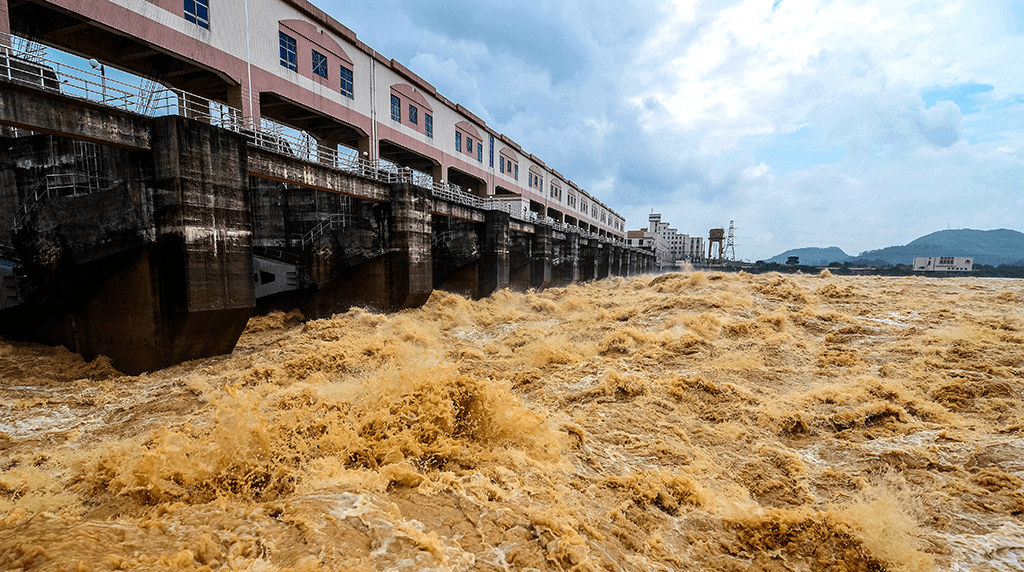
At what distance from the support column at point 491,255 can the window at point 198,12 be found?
1645 cm

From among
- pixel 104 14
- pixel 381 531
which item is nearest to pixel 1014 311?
pixel 381 531

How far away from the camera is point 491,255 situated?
89.4ft

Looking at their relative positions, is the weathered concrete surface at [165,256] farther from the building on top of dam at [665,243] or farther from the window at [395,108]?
the building on top of dam at [665,243]

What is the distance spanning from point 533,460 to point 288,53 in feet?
68.3

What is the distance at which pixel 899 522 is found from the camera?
5.23 m

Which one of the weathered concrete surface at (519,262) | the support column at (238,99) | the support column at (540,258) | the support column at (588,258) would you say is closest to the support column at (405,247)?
the support column at (238,99)

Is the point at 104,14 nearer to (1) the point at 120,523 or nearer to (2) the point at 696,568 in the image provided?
(1) the point at 120,523

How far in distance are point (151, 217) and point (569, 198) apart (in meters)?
47.9

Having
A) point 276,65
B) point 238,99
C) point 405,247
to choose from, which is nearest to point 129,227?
point 238,99

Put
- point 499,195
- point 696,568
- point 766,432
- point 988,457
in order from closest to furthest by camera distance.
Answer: point 696,568 → point 988,457 → point 766,432 → point 499,195

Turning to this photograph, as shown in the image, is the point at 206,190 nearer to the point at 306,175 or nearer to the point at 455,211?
the point at 306,175

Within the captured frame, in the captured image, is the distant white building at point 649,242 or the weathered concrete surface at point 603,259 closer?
the weathered concrete surface at point 603,259

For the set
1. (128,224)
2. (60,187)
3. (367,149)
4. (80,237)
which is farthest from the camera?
(367,149)

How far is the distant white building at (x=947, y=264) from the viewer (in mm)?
61741
